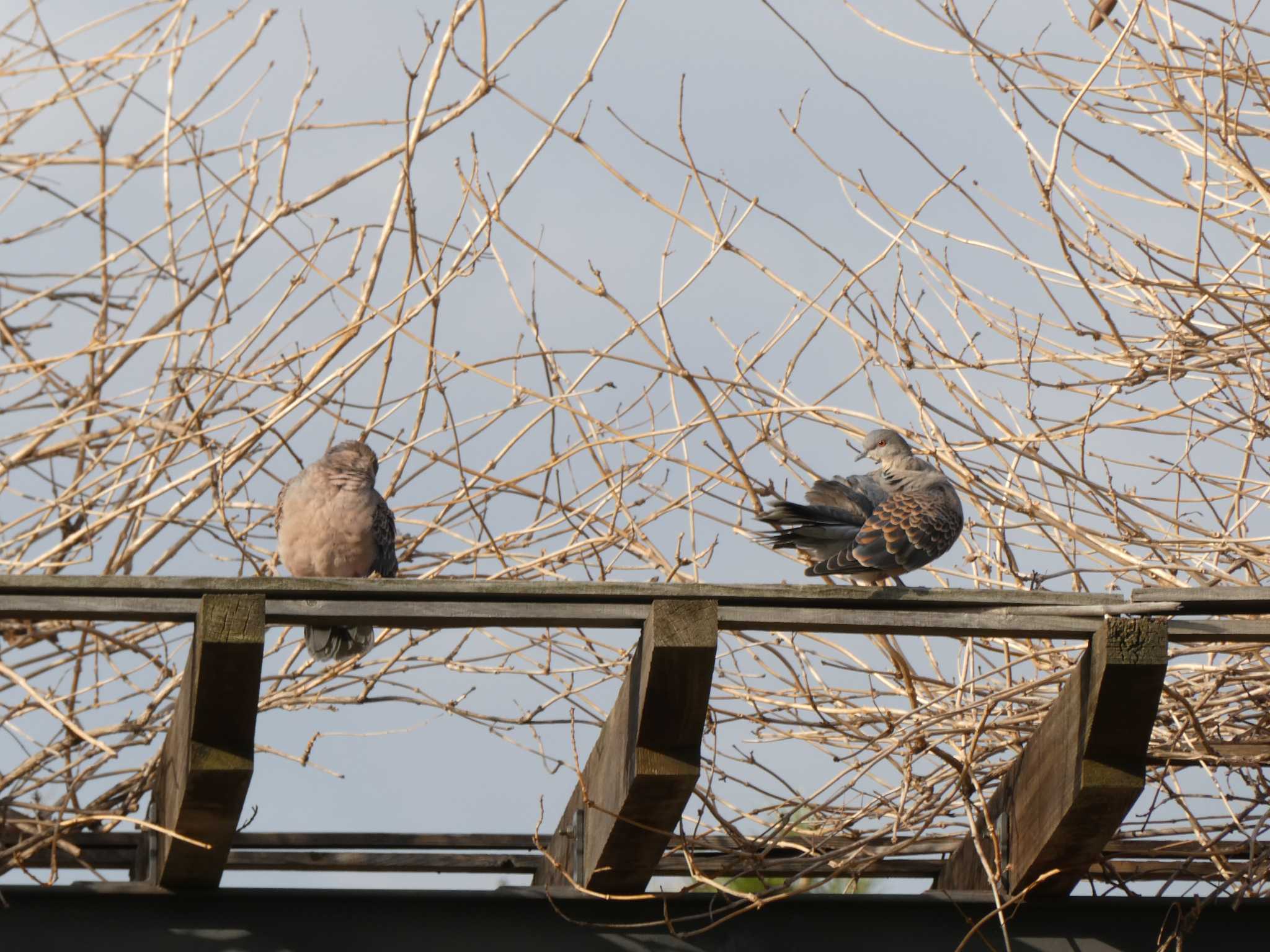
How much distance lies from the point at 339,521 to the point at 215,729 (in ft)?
4.42

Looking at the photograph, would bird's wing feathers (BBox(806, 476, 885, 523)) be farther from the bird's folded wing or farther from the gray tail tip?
the gray tail tip

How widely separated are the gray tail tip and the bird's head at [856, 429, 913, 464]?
1570mm

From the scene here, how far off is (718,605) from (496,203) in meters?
1.30

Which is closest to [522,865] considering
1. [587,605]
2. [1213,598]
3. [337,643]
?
[337,643]

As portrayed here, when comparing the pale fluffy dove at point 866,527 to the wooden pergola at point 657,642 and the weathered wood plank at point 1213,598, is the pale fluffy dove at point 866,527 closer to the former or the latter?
the wooden pergola at point 657,642

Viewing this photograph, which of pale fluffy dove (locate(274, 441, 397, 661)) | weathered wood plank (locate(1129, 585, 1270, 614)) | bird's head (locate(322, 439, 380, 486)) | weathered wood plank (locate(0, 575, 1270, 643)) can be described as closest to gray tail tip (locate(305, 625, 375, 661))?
pale fluffy dove (locate(274, 441, 397, 661))

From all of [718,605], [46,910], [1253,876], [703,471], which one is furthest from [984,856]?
[46,910]

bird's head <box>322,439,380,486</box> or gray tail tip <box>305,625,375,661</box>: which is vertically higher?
bird's head <box>322,439,380,486</box>

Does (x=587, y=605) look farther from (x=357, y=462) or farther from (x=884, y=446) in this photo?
(x=884, y=446)

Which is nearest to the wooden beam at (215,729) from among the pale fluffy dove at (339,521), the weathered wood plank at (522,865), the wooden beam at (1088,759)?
the weathered wood plank at (522,865)

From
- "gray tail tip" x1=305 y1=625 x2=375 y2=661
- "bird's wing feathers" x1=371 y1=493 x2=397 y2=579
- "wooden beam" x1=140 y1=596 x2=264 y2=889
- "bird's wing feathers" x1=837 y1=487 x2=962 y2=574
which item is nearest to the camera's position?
"wooden beam" x1=140 y1=596 x2=264 y2=889

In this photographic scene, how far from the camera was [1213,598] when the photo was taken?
2482mm

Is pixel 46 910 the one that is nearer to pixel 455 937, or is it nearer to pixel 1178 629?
pixel 455 937

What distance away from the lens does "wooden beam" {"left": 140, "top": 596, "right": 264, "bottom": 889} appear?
2.35 metres
